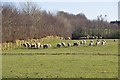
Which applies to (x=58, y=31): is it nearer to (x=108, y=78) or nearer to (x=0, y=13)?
(x=0, y=13)

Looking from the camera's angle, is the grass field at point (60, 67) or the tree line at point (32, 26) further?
the tree line at point (32, 26)

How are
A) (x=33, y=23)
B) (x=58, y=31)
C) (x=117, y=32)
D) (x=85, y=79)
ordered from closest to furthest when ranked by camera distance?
1. (x=85, y=79)
2. (x=33, y=23)
3. (x=117, y=32)
4. (x=58, y=31)

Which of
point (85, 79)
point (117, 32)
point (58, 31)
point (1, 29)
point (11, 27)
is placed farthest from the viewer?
point (58, 31)

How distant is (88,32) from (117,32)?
15250 mm

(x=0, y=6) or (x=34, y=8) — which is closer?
(x=0, y=6)

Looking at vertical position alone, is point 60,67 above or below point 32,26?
below

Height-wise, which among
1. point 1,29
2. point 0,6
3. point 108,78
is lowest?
point 108,78

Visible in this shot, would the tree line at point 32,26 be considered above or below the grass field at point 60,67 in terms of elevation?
above

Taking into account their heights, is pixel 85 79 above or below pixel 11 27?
below

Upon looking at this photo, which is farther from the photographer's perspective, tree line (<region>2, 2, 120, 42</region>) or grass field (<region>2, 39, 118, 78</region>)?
tree line (<region>2, 2, 120, 42</region>)

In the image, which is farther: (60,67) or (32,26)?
(32,26)

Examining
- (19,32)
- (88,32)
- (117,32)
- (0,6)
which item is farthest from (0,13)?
(88,32)

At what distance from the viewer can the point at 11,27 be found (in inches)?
2803

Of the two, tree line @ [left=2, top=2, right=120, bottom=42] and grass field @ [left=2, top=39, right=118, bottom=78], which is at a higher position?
tree line @ [left=2, top=2, right=120, bottom=42]
